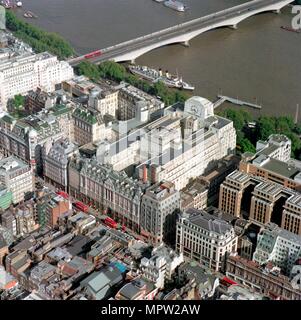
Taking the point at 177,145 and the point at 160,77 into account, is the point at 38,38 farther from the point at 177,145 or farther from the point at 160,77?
the point at 177,145

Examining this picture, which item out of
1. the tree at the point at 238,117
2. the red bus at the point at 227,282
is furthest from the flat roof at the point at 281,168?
the tree at the point at 238,117

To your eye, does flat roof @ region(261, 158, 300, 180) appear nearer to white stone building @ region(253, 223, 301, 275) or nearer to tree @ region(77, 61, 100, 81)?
white stone building @ region(253, 223, 301, 275)

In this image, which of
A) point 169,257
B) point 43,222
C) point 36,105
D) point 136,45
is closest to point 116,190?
point 43,222

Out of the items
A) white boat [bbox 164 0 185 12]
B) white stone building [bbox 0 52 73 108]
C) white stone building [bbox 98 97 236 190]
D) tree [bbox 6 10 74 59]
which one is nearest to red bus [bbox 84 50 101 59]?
tree [bbox 6 10 74 59]

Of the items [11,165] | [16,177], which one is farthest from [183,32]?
[16,177]

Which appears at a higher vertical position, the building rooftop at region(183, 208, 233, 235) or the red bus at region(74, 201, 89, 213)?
the building rooftop at region(183, 208, 233, 235)

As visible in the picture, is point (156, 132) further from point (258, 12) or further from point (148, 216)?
point (258, 12)

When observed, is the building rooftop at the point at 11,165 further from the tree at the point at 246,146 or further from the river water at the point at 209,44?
the river water at the point at 209,44
